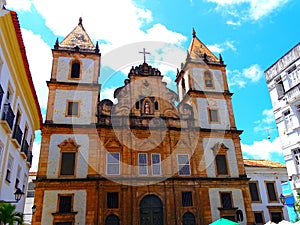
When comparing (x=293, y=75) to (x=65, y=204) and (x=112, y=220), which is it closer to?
(x=112, y=220)

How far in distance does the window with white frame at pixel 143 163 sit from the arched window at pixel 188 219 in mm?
4389

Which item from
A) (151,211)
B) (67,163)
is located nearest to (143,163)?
(151,211)

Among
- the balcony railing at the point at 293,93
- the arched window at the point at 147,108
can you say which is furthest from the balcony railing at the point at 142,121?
the balcony railing at the point at 293,93

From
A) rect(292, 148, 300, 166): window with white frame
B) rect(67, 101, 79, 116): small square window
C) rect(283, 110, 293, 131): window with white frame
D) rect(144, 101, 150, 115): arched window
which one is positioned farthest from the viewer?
rect(144, 101, 150, 115): arched window

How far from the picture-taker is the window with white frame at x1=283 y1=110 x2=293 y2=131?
19.4 m

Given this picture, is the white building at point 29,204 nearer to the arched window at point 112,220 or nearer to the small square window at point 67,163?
the small square window at point 67,163

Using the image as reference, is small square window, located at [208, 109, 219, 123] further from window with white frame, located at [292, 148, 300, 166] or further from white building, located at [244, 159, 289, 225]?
window with white frame, located at [292, 148, 300, 166]

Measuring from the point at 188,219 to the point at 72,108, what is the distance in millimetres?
12863

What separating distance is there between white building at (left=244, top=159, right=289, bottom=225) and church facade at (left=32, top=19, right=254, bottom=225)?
320 cm

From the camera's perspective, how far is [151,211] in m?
21.1

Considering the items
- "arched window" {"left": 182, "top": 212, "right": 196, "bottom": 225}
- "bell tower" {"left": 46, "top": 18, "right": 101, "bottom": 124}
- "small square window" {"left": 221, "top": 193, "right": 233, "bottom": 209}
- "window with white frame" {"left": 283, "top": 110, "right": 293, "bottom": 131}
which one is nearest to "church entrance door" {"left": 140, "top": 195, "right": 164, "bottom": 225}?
"arched window" {"left": 182, "top": 212, "right": 196, "bottom": 225}

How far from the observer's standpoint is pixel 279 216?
25.3m

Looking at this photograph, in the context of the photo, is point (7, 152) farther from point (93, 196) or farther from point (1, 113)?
point (93, 196)

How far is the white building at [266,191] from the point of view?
984 inches
